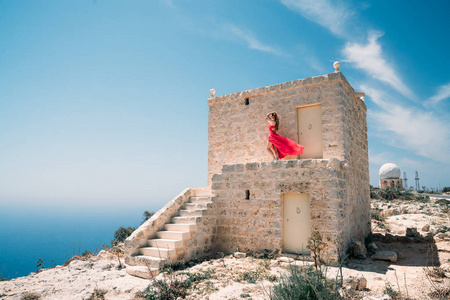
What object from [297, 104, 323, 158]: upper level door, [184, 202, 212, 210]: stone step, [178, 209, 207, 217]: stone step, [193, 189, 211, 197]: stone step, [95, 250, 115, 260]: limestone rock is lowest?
[95, 250, 115, 260]: limestone rock

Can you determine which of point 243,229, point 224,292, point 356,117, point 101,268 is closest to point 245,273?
point 224,292

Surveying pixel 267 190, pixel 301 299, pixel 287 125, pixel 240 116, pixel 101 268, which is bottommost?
pixel 101 268

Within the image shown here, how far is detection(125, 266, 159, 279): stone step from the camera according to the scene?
5746 mm

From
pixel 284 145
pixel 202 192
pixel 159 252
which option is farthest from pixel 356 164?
pixel 159 252

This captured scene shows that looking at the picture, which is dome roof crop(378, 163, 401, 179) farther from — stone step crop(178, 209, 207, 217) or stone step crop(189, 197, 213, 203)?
stone step crop(178, 209, 207, 217)

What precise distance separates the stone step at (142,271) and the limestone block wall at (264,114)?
15.7 ft

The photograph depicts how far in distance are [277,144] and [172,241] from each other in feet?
14.1

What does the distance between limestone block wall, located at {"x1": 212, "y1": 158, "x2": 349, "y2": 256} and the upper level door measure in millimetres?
1256

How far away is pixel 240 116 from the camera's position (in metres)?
9.85

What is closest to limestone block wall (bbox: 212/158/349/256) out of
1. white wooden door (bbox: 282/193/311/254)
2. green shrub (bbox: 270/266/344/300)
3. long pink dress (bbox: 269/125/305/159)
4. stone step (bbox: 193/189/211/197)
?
white wooden door (bbox: 282/193/311/254)

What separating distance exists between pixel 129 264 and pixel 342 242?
Answer: 5581 millimetres

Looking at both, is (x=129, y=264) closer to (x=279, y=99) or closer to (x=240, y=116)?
(x=240, y=116)

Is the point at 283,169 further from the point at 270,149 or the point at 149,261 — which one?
the point at 149,261

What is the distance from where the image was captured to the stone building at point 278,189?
265 inches
